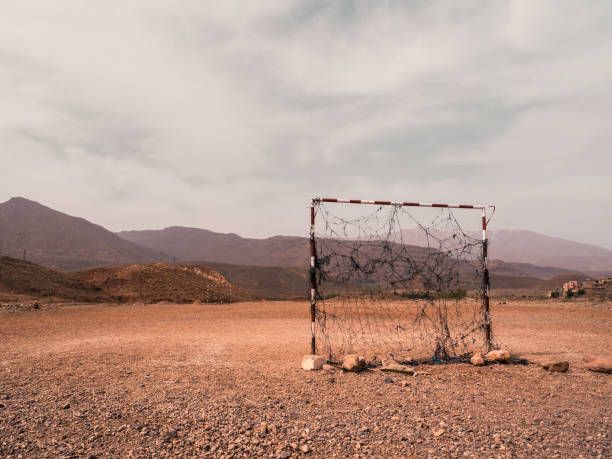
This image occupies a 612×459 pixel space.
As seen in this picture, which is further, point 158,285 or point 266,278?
point 266,278

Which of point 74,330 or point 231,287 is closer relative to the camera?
point 74,330

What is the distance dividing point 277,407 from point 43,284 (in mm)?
29979

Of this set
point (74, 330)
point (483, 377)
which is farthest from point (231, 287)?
point (483, 377)

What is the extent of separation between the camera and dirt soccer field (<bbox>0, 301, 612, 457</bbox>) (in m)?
4.11

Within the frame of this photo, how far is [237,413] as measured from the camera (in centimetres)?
495

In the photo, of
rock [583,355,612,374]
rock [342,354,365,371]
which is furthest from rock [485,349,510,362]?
rock [342,354,365,371]

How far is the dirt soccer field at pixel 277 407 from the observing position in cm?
411

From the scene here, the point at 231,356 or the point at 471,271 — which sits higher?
the point at 471,271

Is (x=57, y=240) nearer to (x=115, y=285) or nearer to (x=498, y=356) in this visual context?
(x=115, y=285)

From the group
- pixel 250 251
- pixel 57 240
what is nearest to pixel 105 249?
pixel 57 240

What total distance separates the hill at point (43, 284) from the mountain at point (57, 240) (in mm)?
81047

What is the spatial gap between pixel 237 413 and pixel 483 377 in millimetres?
4460

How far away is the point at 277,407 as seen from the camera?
5.20 metres

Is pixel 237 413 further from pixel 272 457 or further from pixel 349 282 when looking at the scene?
pixel 349 282
